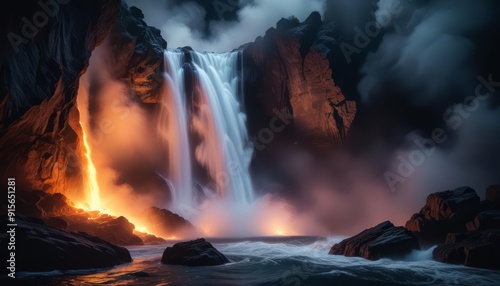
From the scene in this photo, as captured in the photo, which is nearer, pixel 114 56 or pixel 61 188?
pixel 61 188

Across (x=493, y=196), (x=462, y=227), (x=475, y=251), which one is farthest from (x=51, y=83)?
(x=493, y=196)

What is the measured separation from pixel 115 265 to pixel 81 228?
9233 millimetres

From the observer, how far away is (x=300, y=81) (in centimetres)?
3300

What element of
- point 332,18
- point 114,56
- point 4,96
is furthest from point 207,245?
point 332,18

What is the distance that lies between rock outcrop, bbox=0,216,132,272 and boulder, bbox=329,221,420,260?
905 cm

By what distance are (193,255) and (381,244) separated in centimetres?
709

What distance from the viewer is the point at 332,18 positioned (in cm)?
3634

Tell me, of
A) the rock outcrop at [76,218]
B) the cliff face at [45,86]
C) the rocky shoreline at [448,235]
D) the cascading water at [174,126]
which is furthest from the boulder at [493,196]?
the cascading water at [174,126]

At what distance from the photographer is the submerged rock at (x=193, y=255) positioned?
33.5ft

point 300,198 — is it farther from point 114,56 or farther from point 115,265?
point 115,265

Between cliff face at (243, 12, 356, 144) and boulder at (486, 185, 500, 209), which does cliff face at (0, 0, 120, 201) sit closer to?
cliff face at (243, 12, 356, 144)

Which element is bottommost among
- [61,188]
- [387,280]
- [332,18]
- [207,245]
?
[387,280]

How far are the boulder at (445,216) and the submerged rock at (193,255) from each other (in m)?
10.6

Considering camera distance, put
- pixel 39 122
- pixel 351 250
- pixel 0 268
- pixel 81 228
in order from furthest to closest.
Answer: pixel 81 228, pixel 39 122, pixel 351 250, pixel 0 268
